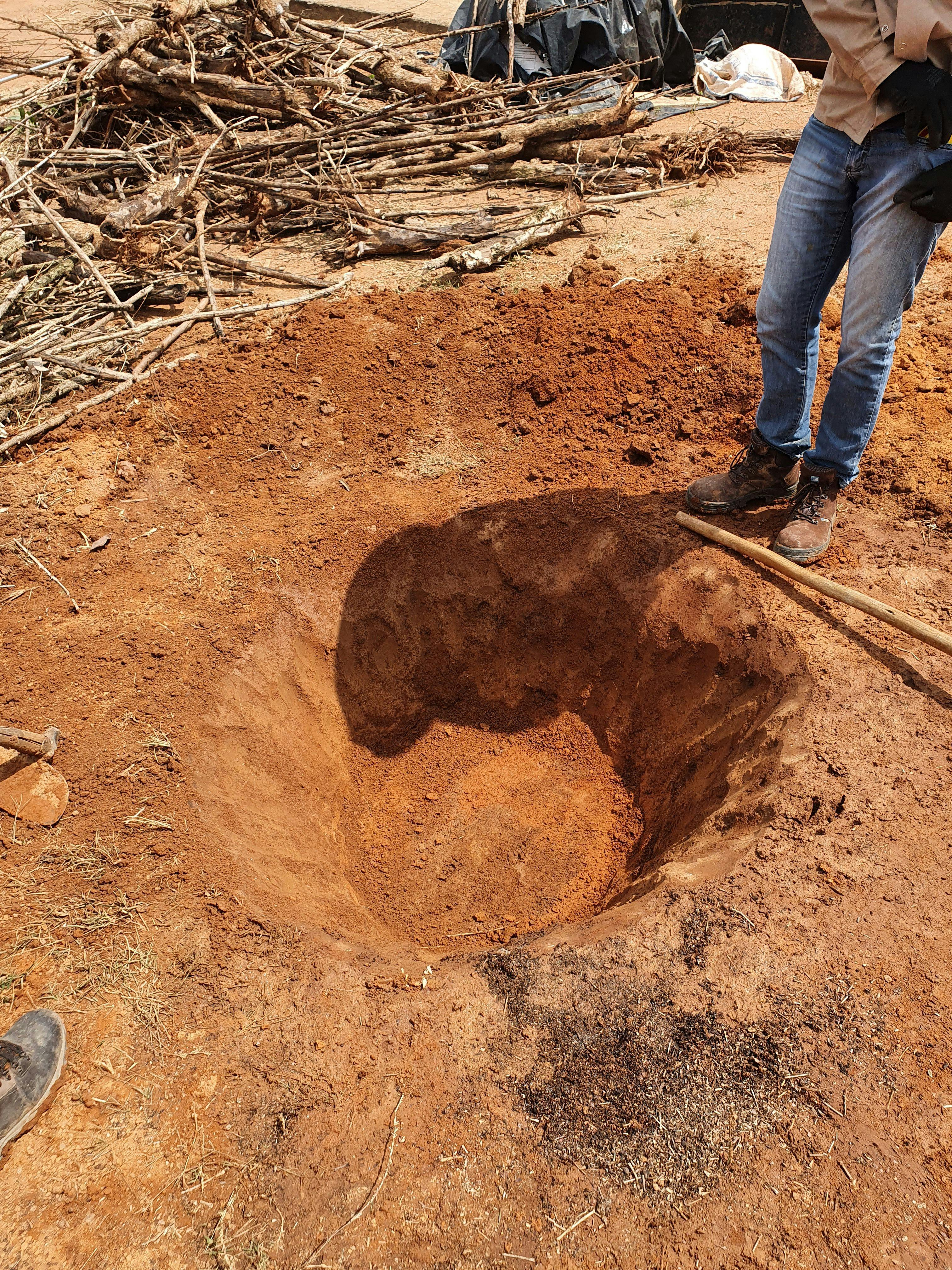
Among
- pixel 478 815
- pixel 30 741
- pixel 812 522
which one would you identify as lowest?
pixel 478 815

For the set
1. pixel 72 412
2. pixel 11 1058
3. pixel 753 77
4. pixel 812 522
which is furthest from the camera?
pixel 753 77

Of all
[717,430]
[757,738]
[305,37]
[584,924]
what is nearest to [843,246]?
[717,430]

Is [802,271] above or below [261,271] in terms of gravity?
above

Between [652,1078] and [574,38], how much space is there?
8.09 metres

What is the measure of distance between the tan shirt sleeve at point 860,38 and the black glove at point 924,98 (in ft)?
0.12

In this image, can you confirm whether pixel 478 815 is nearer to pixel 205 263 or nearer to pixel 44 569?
pixel 44 569

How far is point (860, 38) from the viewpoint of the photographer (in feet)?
7.74

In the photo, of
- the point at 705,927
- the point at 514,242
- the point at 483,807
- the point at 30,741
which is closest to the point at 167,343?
the point at 514,242

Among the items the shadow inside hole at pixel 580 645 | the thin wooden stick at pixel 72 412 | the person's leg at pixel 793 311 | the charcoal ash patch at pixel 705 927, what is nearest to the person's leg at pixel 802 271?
the person's leg at pixel 793 311

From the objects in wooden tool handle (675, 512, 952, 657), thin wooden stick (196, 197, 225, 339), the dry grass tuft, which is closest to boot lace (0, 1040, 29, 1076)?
the dry grass tuft

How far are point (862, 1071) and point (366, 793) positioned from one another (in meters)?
2.34

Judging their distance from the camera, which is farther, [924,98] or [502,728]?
[502,728]

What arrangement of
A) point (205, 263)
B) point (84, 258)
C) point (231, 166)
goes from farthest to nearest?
point (231, 166) < point (205, 263) < point (84, 258)

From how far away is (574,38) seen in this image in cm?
709
